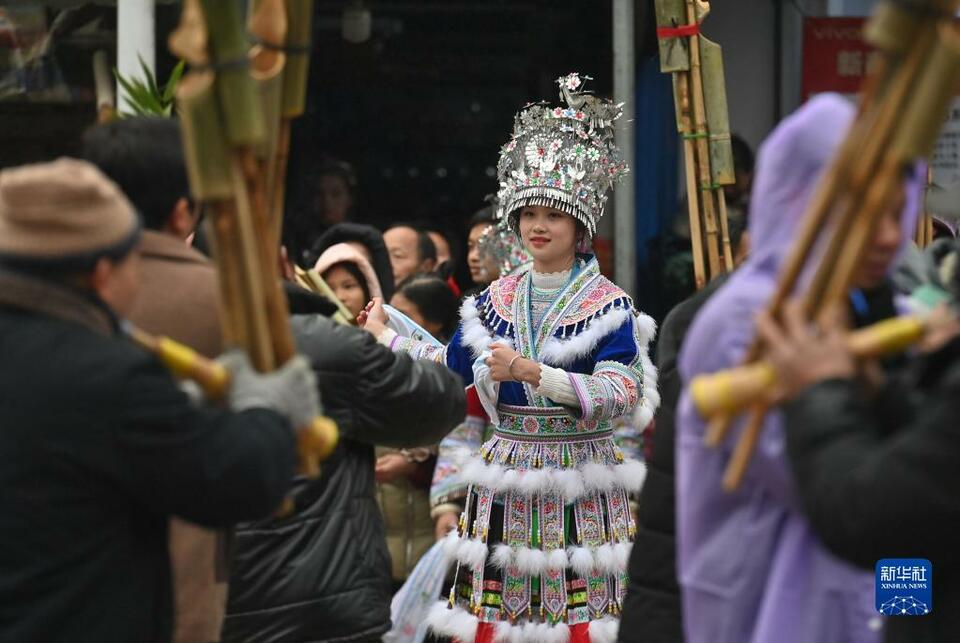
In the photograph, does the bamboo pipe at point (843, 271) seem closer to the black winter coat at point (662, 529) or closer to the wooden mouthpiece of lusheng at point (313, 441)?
the wooden mouthpiece of lusheng at point (313, 441)

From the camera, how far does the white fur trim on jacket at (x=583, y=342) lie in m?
5.38

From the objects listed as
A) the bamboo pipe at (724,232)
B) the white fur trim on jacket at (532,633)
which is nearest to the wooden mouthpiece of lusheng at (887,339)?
the bamboo pipe at (724,232)

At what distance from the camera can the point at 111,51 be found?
870 centimetres

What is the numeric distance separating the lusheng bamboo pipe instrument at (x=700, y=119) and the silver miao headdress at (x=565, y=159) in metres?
0.81

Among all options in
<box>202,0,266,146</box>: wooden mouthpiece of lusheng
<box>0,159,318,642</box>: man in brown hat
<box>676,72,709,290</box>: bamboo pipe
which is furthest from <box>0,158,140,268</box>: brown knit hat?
<box>676,72,709,290</box>: bamboo pipe

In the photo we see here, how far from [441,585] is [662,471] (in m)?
2.26

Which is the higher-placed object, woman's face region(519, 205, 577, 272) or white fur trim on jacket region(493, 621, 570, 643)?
woman's face region(519, 205, 577, 272)

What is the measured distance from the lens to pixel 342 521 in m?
4.22

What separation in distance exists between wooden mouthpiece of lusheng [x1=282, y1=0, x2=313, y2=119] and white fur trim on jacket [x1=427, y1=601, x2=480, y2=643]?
2.82m

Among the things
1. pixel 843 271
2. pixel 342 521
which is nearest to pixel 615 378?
pixel 342 521

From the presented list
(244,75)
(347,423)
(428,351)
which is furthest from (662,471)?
(428,351)

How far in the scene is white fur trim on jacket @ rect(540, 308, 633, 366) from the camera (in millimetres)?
5379

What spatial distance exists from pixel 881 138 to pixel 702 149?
2.50 m

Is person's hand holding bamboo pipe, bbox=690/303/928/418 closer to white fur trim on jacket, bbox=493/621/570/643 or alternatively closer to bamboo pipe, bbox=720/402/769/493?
bamboo pipe, bbox=720/402/769/493
